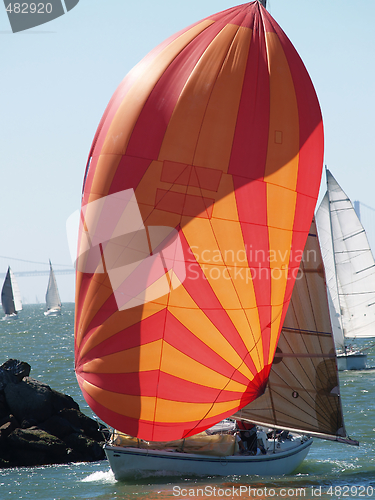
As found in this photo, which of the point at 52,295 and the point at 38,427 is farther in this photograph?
the point at 52,295

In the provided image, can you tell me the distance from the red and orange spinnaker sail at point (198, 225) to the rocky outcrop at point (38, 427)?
13.4 feet

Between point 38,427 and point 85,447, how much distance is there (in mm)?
1035

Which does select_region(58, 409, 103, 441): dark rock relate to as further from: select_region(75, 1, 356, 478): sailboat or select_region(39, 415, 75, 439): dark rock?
select_region(75, 1, 356, 478): sailboat

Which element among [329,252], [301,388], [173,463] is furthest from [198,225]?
[329,252]

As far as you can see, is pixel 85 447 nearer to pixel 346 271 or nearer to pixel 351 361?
pixel 351 361

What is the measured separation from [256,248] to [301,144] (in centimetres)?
158

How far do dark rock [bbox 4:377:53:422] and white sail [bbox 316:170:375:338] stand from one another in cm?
1577

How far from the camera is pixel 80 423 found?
13359mm

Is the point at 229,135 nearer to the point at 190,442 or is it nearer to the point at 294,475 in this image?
the point at 190,442

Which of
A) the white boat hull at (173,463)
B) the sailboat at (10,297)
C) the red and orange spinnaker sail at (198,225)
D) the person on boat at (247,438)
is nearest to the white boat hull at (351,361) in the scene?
the person on boat at (247,438)

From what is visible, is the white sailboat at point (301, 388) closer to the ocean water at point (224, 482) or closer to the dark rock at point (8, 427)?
the ocean water at point (224, 482)

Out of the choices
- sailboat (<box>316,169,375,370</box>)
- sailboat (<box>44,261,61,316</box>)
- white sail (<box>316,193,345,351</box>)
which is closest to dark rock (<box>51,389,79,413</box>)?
sailboat (<box>316,169,375,370</box>)

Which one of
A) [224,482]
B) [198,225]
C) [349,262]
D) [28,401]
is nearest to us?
[198,225]

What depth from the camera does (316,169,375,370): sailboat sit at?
2553cm
